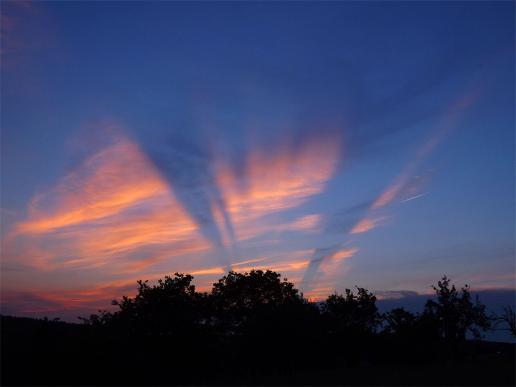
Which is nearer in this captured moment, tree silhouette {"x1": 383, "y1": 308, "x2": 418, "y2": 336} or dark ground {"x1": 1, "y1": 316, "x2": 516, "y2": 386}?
dark ground {"x1": 1, "y1": 316, "x2": 516, "y2": 386}

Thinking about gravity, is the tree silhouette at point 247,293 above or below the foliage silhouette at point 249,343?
above

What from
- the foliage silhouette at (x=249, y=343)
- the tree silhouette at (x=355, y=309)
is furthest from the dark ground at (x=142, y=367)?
the tree silhouette at (x=355, y=309)

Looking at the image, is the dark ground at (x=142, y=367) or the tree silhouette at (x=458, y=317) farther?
the tree silhouette at (x=458, y=317)

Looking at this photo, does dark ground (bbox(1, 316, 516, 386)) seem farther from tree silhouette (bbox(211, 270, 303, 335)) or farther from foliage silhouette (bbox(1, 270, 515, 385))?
tree silhouette (bbox(211, 270, 303, 335))

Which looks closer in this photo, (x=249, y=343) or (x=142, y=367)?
(x=142, y=367)

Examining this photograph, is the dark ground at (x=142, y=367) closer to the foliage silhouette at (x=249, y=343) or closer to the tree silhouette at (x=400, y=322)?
the foliage silhouette at (x=249, y=343)

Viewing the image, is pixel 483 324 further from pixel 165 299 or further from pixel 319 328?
pixel 165 299

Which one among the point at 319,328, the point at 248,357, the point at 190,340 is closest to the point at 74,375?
the point at 190,340

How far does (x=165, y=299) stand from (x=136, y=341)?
6542 mm

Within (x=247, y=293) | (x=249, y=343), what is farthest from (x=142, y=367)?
(x=247, y=293)

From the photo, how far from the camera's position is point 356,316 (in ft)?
222

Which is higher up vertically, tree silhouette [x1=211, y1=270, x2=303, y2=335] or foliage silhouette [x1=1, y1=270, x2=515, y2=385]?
tree silhouette [x1=211, y1=270, x2=303, y2=335]

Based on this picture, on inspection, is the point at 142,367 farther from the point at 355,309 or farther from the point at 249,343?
the point at 355,309

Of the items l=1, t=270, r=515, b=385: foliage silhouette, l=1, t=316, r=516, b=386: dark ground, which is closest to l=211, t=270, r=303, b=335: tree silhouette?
l=1, t=270, r=515, b=385: foliage silhouette
